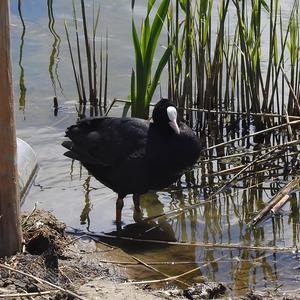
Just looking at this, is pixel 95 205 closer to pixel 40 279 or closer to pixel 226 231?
pixel 226 231

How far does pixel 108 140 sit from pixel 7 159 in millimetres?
1692

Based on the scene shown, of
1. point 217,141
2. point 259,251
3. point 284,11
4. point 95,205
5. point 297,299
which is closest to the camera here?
point 297,299

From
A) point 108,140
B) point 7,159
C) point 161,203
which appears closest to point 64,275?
point 7,159

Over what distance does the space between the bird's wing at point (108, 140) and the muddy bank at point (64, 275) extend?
95 cm

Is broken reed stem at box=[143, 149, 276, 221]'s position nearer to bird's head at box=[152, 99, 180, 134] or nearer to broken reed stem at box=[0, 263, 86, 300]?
bird's head at box=[152, 99, 180, 134]

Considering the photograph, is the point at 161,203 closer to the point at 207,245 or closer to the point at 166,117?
the point at 166,117

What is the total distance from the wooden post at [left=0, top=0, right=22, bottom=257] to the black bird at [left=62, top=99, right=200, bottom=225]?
1488 millimetres

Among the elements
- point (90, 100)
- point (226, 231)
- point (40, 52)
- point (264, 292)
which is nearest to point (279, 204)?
point (226, 231)

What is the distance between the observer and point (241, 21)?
686 cm

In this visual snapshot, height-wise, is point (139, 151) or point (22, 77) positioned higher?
point (139, 151)

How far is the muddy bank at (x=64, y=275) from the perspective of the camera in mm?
4082

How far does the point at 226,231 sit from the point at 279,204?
39 cm

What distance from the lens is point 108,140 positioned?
5941 millimetres

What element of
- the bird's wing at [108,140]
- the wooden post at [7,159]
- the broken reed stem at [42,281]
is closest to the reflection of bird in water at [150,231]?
the bird's wing at [108,140]
